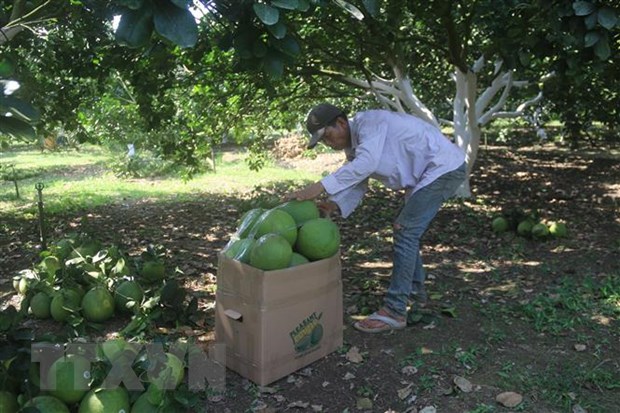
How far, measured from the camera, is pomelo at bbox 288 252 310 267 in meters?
3.34

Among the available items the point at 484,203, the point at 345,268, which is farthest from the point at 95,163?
the point at 345,268

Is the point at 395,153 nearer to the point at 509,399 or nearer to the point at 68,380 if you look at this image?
the point at 509,399

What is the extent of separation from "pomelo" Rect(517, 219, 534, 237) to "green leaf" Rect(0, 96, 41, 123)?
568 cm

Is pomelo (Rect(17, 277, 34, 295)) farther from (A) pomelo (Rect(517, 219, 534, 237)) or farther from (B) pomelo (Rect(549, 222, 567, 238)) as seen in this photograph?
(B) pomelo (Rect(549, 222, 567, 238))

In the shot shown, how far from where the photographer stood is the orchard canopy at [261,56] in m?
2.53

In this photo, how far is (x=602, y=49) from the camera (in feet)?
11.7

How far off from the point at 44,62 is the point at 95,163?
10.2 m

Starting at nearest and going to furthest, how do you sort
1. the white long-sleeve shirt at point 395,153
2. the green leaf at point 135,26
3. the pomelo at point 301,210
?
the green leaf at point 135,26 < the pomelo at point 301,210 < the white long-sleeve shirt at point 395,153

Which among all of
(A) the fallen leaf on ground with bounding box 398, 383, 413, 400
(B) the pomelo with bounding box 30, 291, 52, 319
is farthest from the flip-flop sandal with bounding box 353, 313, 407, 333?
(B) the pomelo with bounding box 30, 291, 52, 319

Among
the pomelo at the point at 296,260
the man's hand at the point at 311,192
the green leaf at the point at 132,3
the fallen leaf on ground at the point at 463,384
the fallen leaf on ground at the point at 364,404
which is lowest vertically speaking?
the fallen leaf on ground at the point at 364,404

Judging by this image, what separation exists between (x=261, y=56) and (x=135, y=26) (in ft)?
2.09

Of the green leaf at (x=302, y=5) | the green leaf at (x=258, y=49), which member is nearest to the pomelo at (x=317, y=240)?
the green leaf at (x=258, y=49)

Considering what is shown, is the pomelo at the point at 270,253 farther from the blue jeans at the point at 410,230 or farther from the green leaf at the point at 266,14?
the green leaf at the point at 266,14

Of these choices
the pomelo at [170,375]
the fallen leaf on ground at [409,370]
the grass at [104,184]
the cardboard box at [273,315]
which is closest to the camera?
the pomelo at [170,375]
